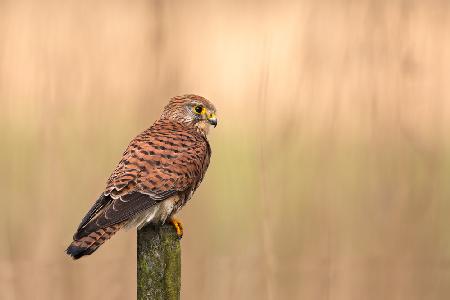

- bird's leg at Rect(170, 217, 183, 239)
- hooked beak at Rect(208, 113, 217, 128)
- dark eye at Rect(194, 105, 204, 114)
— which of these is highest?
dark eye at Rect(194, 105, 204, 114)

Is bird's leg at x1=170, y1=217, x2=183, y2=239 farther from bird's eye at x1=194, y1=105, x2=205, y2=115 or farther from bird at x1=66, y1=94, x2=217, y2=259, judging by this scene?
bird's eye at x1=194, y1=105, x2=205, y2=115

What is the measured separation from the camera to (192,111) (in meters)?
4.59

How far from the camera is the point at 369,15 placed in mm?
5281

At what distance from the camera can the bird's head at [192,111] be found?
4.56 metres

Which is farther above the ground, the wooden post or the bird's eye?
the bird's eye

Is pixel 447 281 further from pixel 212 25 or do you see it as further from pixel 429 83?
pixel 212 25

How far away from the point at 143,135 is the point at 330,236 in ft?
4.07

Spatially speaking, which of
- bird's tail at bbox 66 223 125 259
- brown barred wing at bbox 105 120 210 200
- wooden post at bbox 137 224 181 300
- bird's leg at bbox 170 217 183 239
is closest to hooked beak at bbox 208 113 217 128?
brown barred wing at bbox 105 120 210 200

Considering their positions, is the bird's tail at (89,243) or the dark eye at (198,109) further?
the dark eye at (198,109)

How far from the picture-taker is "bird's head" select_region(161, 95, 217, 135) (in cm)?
456

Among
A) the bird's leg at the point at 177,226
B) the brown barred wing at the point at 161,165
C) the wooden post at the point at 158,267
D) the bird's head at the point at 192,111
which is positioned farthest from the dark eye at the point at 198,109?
the wooden post at the point at 158,267

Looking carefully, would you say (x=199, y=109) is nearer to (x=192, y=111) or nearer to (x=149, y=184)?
(x=192, y=111)

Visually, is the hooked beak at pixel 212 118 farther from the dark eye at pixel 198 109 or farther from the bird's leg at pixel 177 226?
the bird's leg at pixel 177 226

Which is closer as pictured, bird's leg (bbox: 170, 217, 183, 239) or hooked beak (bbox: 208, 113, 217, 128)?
bird's leg (bbox: 170, 217, 183, 239)
